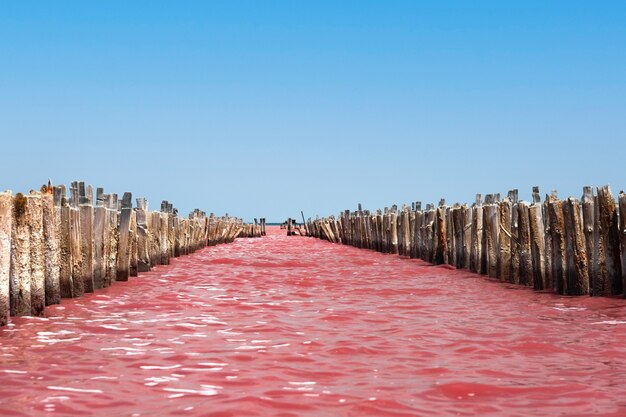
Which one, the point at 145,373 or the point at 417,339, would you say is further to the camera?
the point at 417,339

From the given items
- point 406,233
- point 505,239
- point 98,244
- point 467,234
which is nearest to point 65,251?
point 98,244

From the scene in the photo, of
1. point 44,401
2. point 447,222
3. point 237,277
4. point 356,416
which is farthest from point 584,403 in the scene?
point 447,222

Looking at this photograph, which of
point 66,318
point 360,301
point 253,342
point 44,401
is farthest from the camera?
point 360,301

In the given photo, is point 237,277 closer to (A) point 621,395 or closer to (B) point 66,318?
(B) point 66,318

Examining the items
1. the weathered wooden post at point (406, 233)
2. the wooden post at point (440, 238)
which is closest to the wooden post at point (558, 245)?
the wooden post at point (440, 238)

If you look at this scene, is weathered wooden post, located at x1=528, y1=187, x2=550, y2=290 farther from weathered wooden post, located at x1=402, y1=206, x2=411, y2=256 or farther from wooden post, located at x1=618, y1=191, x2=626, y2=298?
weathered wooden post, located at x1=402, y1=206, x2=411, y2=256

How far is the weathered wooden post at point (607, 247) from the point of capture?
9445 millimetres

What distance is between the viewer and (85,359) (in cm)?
575

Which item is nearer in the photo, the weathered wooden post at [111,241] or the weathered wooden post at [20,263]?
the weathered wooden post at [20,263]

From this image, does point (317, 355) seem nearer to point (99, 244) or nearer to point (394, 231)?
point (99, 244)

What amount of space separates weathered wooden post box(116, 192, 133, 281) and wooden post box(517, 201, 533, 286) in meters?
6.57

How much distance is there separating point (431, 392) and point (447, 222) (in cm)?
1161

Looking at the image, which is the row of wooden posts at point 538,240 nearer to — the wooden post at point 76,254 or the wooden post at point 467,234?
the wooden post at point 467,234

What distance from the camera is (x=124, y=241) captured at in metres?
12.7
